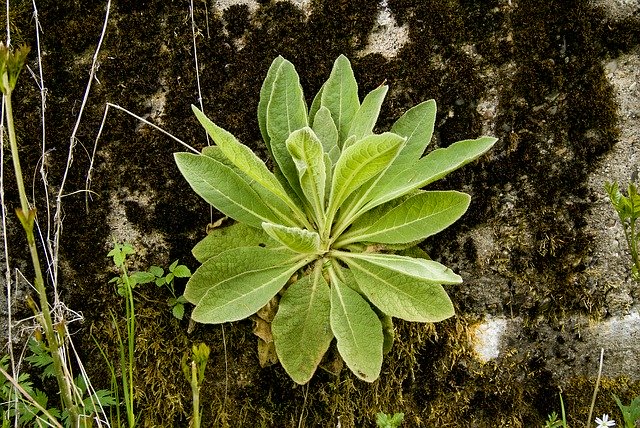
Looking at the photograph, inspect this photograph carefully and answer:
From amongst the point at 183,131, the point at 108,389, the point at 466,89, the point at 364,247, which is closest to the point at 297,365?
the point at 364,247

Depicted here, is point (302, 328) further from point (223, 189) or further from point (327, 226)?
point (223, 189)

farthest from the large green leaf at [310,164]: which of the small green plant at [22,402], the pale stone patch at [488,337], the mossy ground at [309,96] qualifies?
the small green plant at [22,402]

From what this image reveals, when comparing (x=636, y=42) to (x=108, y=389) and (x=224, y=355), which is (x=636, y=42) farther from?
(x=108, y=389)

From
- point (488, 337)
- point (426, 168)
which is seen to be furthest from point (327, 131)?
point (488, 337)

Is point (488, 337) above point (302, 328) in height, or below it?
below

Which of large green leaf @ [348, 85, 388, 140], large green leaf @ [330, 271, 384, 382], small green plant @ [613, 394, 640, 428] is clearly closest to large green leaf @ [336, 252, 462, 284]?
large green leaf @ [330, 271, 384, 382]
